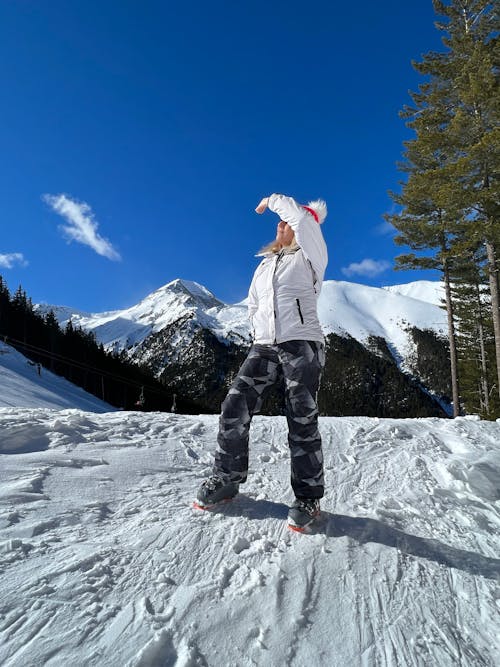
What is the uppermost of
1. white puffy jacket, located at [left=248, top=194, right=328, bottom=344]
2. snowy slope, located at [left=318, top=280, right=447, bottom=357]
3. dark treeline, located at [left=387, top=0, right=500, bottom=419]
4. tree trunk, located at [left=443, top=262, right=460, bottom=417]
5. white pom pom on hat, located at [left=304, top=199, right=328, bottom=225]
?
snowy slope, located at [left=318, top=280, right=447, bottom=357]

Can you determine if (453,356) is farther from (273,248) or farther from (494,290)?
(273,248)

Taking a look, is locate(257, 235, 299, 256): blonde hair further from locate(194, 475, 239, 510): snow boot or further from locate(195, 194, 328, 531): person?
locate(194, 475, 239, 510): snow boot

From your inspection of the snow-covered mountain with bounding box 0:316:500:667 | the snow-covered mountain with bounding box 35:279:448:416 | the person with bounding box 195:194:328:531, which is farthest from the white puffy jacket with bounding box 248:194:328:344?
the snow-covered mountain with bounding box 35:279:448:416

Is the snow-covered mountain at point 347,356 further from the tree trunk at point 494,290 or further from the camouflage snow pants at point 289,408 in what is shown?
the camouflage snow pants at point 289,408

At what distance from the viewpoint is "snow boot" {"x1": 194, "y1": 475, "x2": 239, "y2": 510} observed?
2490 millimetres

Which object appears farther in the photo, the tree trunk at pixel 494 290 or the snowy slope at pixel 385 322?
the snowy slope at pixel 385 322

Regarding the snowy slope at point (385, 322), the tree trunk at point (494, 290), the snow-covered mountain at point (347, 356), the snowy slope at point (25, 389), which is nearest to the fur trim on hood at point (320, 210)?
the snowy slope at point (25, 389)

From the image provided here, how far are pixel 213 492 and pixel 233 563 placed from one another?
63cm

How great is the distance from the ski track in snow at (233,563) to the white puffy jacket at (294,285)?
4.12 ft

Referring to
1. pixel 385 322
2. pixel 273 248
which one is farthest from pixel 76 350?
pixel 385 322

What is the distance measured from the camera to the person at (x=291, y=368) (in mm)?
2424

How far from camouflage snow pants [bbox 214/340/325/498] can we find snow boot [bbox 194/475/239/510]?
51 millimetres

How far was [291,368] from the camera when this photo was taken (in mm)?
2512

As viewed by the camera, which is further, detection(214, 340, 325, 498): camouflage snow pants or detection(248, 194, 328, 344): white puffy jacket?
detection(248, 194, 328, 344): white puffy jacket
